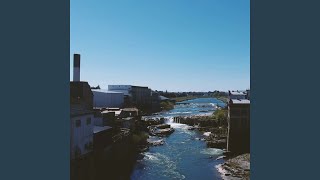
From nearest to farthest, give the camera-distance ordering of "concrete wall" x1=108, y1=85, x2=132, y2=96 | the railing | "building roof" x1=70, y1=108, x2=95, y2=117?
"building roof" x1=70, y1=108, x2=95, y2=117 → the railing → "concrete wall" x1=108, y1=85, x2=132, y2=96

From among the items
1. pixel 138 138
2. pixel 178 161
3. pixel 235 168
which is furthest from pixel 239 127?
pixel 138 138

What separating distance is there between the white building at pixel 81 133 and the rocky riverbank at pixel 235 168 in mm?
12182

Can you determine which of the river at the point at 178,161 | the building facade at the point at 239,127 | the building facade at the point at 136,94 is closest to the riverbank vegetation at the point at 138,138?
the river at the point at 178,161

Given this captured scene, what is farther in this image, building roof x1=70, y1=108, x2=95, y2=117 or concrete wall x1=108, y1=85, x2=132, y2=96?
concrete wall x1=108, y1=85, x2=132, y2=96

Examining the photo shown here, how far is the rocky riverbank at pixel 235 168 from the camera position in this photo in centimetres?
2755

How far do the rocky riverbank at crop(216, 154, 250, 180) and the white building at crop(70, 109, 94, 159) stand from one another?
12182mm

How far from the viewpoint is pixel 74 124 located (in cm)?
2169

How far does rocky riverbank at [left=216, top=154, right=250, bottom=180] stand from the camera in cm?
2755

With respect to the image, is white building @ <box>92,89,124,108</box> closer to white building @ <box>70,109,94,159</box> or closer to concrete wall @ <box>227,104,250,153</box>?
concrete wall @ <box>227,104,250,153</box>

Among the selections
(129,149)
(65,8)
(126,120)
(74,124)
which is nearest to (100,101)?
(126,120)

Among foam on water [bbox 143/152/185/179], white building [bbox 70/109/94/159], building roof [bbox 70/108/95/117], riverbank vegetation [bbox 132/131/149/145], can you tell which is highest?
building roof [bbox 70/108/95/117]

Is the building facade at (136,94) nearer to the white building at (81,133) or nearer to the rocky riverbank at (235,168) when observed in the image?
the rocky riverbank at (235,168)

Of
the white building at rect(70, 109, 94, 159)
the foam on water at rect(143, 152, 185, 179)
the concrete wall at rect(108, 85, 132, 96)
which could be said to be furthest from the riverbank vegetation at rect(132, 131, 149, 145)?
the concrete wall at rect(108, 85, 132, 96)

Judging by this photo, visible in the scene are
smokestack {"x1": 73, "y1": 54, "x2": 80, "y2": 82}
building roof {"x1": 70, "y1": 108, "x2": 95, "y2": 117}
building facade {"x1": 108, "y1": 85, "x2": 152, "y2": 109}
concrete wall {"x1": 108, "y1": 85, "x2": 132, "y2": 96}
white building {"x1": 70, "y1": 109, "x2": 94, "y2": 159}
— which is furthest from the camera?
concrete wall {"x1": 108, "y1": 85, "x2": 132, "y2": 96}
